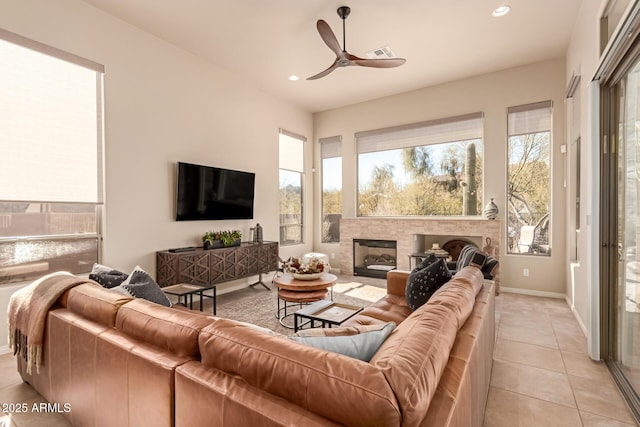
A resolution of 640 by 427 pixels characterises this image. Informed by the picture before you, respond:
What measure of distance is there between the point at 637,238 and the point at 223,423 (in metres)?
2.67

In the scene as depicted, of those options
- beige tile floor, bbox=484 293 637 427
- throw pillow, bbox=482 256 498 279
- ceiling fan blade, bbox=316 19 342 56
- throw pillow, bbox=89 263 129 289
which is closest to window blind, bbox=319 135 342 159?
ceiling fan blade, bbox=316 19 342 56

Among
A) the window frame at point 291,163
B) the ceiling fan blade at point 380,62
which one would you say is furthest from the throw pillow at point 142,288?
the window frame at point 291,163

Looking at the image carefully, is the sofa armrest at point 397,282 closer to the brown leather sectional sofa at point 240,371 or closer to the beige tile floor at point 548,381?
the beige tile floor at point 548,381

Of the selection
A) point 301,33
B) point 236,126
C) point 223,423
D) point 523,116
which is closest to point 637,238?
point 223,423

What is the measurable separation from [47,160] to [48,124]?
35 cm

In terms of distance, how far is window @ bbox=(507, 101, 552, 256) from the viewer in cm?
459

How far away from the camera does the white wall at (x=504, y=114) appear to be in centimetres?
446

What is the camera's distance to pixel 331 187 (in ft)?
22.0

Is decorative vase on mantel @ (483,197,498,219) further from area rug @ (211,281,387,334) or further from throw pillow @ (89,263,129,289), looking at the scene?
throw pillow @ (89,263,129,289)

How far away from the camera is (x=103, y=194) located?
343 centimetres

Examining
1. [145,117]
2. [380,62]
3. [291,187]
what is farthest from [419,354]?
[291,187]

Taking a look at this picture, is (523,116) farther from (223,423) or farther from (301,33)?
(223,423)

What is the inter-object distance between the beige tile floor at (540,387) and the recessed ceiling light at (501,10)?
11.4 feet

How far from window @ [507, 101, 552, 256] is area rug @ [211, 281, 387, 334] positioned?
2342 mm
